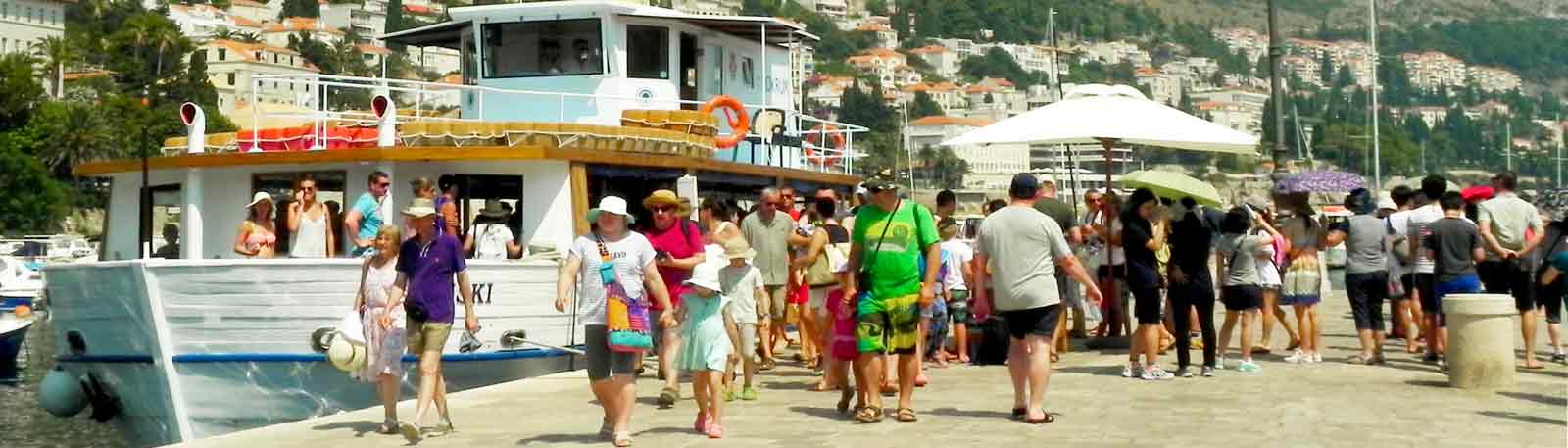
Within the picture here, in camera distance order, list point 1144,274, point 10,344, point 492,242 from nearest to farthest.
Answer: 1. point 1144,274
2. point 492,242
3. point 10,344

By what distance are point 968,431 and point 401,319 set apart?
3.05 m

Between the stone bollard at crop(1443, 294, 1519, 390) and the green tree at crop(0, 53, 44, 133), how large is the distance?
331 feet

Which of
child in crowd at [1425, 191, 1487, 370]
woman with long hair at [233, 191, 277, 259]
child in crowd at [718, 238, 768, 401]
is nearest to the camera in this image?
child in crowd at [718, 238, 768, 401]

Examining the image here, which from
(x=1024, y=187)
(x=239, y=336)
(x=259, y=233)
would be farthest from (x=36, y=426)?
(x=1024, y=187)

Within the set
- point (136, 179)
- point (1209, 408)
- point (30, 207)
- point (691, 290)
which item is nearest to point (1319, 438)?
point (1209, 408)

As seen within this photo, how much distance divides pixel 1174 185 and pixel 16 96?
96.6 m

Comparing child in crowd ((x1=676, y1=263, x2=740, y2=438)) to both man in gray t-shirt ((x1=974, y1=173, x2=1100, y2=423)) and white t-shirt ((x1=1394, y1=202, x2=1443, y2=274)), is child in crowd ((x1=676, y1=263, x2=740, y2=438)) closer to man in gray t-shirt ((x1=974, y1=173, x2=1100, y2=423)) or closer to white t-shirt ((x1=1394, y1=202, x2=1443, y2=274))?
man in gray t-shirt ((x1=974, y1=173, x2=1100, y2=423))

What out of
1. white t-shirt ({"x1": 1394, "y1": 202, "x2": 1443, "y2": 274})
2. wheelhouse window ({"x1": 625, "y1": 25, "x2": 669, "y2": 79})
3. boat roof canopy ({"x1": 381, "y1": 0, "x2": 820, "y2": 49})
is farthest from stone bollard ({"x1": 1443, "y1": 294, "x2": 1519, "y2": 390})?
wheelhouse window ({"x1": 625, "y1": 25, "x2": 669, "y2": 79})

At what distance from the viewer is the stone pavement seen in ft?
32.0

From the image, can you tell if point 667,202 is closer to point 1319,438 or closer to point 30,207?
point 1319,438

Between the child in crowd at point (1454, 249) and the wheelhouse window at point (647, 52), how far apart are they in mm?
8820

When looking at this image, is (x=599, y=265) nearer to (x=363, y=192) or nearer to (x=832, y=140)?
(x=363, y=192)

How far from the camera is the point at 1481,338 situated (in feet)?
39.0

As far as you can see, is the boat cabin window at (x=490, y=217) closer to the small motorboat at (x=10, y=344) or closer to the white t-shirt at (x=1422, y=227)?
the white t-shirt at (x=1422, y=227)
